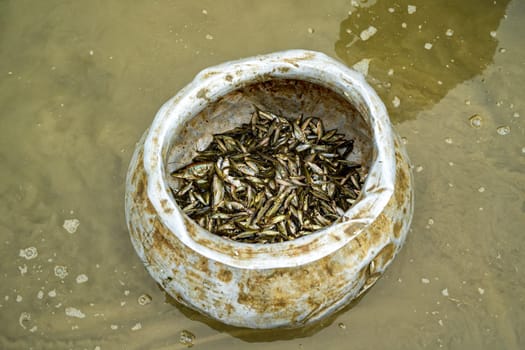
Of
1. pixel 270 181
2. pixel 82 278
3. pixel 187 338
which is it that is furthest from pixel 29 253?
pixel 270 181

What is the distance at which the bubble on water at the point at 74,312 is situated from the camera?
10.5ft

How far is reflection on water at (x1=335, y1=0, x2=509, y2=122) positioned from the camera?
3.82 meters

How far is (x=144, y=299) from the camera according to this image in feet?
10.6

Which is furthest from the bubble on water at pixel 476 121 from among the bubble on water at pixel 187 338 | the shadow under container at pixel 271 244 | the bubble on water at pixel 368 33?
the bubble on water at pixel 187 338

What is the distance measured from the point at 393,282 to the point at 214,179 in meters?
1.27

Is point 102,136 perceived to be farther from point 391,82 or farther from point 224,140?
point 391,82

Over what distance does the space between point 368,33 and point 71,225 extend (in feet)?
8.50

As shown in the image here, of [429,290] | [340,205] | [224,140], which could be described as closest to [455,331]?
[429,290]

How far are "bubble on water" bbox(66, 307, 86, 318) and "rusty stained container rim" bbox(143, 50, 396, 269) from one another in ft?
4.12

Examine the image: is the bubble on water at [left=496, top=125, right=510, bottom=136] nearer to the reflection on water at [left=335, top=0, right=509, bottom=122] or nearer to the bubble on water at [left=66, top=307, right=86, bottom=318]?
the reflection on water at [left=335, top=0, right=509, bottom=122]

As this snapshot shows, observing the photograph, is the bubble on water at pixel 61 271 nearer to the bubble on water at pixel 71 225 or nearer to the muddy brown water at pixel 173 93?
the muddy brown water at pixel 173 93

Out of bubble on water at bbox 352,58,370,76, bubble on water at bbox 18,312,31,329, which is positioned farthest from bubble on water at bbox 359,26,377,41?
bubble on water at bbox 18,312,31,329

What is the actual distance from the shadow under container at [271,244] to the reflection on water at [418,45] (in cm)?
117

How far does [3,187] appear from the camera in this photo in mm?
3592
